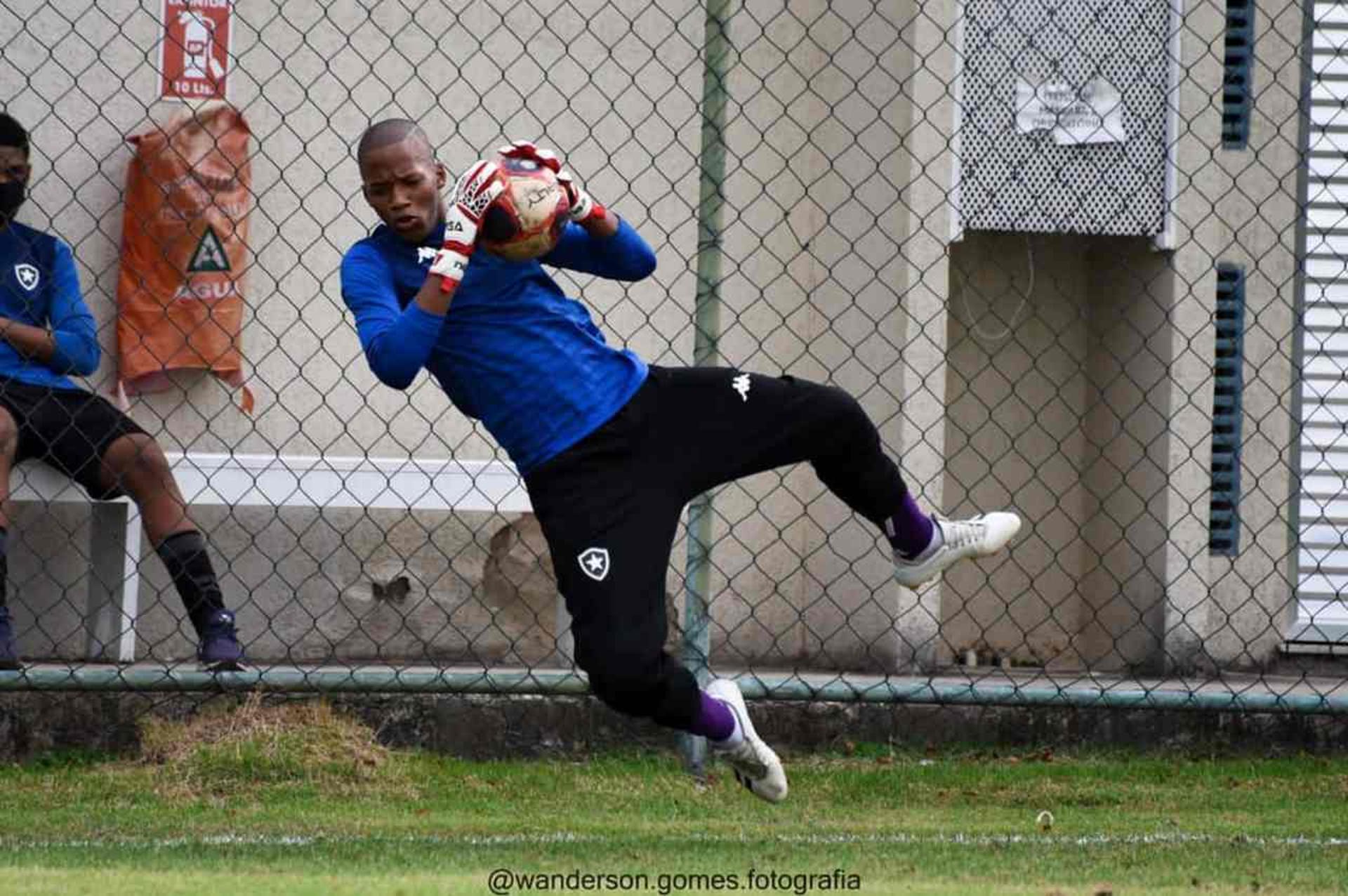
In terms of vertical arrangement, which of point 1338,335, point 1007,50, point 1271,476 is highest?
point 1007,50

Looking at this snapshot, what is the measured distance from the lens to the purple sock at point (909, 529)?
5832 millimetres

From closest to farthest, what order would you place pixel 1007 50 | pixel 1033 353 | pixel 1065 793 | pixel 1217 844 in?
pixel 1217 844 < pixel 1065 793 < pixel 1007 50 < pixel 1033 353

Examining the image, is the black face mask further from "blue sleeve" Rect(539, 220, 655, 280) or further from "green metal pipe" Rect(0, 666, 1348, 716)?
"blue sleeve" Rect(539, 220, 655, 280)

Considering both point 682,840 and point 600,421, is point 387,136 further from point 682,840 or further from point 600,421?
point 682,840

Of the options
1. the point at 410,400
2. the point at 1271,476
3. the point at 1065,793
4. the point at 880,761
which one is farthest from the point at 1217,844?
the point at 410,400

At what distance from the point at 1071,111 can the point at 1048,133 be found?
0.39 ft

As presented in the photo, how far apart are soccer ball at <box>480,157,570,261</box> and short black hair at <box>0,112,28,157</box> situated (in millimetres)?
2756

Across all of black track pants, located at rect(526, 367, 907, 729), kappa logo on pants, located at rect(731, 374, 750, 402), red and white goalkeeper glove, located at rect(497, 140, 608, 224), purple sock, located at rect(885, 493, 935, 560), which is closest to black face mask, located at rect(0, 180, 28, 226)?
red and white goalkeeper glove, located at rect(497, 140, 608, 224)

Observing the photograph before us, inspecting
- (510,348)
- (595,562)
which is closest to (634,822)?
(595,562)

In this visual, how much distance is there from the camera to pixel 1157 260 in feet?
28.0

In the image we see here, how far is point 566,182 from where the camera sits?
5539 millimetres

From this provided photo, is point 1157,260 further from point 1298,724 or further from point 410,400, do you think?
point 410,400

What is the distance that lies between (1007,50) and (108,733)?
13.2ft

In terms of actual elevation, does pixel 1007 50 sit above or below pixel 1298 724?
above
